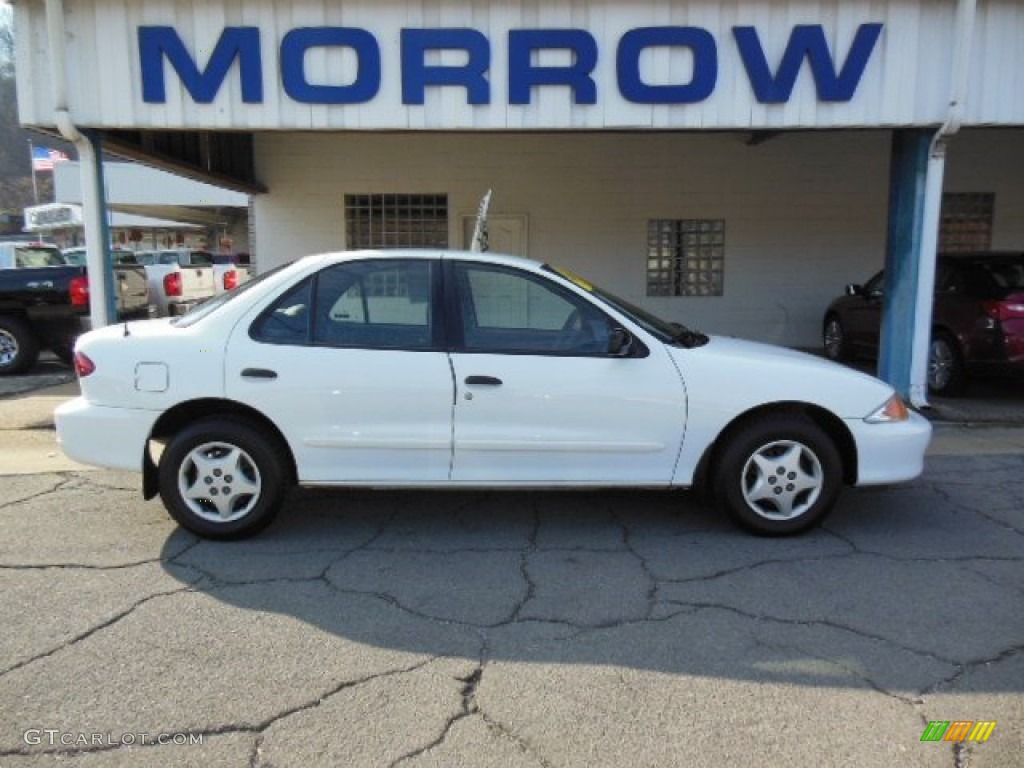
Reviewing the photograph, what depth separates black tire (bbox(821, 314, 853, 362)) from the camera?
1094 centimetres

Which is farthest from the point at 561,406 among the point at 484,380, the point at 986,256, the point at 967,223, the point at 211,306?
the point at 967,223

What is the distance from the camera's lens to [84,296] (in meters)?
10.1

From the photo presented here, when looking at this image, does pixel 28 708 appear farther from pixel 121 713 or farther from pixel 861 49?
pixel 861 49

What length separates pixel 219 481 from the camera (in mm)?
4328

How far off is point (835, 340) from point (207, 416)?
30.3 feet

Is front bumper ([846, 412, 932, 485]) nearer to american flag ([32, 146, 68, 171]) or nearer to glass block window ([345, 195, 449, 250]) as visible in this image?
glass block window ([345, 195, 449, 250])

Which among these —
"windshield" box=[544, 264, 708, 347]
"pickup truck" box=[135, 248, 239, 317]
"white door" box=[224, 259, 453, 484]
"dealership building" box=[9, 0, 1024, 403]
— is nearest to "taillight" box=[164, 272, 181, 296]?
"pickup truck" box=[135, 248, 239, 317]

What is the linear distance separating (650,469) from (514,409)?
0.82 metres

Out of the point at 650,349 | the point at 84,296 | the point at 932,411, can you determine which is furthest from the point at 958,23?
the point at 84,296

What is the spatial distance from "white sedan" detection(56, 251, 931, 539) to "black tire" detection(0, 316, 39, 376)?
672 centimetres

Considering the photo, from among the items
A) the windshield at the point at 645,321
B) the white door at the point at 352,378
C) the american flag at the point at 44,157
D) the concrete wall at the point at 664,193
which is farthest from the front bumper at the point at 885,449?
the american flag at the point at 44,157

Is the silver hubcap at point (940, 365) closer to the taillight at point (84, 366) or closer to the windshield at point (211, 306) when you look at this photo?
the windshield at point (211, 306)

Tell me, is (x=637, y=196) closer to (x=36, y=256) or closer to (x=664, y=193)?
(x=664, y=193)

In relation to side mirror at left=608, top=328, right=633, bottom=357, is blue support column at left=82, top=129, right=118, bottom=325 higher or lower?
higher
